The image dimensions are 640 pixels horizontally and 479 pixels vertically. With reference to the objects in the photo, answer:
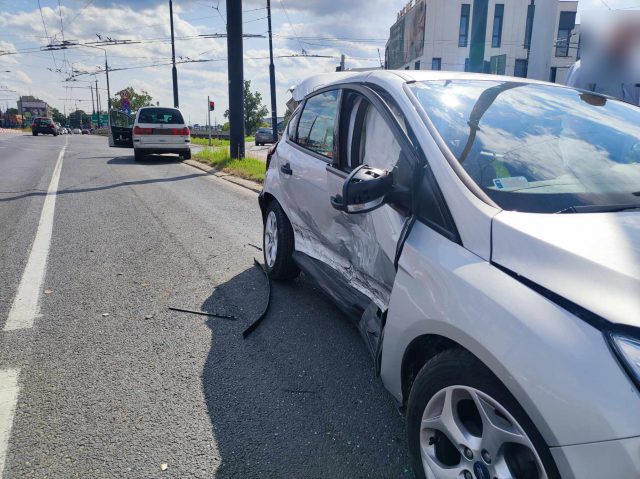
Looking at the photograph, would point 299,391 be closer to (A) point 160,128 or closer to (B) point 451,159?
(B) point 451,159

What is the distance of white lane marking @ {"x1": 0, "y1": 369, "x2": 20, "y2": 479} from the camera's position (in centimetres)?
238

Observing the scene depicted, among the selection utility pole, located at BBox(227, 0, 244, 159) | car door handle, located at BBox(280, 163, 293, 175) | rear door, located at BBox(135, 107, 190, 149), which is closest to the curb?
rear door, located at BBox(135, 107, 190, 149)

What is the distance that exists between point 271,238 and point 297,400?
2.13 m

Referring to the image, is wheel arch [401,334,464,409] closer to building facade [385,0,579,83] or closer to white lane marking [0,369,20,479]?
white lane marking [0,369,20,479]

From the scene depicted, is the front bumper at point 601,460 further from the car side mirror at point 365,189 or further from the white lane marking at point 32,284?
the white lane marking at point 32,284

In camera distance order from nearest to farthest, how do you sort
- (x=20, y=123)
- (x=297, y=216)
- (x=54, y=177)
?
(x=297, y=216), (x=54, y=177), (x=20, y=123)

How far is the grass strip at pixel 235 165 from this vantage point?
12.7 meters

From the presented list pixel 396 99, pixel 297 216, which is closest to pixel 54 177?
pixel 297 216

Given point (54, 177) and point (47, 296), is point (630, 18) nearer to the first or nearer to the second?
point (47, 296)

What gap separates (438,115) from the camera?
241 cm

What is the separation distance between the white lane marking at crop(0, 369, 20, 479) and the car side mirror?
1.95 metres

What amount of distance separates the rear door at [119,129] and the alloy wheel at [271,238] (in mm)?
19733

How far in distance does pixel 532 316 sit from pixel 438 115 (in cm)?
124

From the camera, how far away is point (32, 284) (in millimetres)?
4555
